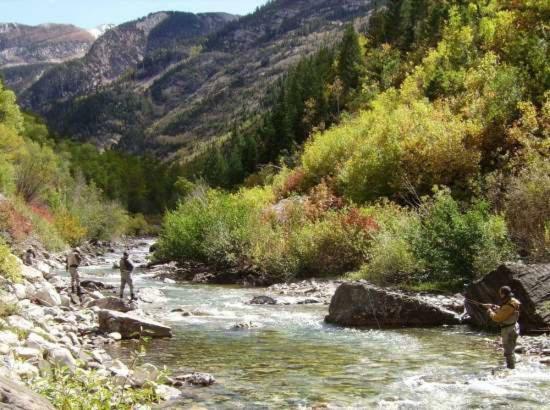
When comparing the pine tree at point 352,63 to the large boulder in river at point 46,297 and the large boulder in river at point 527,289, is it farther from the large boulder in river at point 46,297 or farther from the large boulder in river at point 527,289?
the large boulder in river at point 527,289

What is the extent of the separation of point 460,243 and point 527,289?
6744 millimetres

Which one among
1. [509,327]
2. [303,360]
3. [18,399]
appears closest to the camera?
[18,399]

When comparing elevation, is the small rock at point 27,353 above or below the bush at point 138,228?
above

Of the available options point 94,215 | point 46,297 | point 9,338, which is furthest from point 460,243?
point 94,215

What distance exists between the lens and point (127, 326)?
19.8 metres

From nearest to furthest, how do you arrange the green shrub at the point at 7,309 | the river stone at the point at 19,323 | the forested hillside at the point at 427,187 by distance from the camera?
the river stone at the point at 19,323 < the green shrub at the point at 7,309 < the forested hillside at the point at 427,187

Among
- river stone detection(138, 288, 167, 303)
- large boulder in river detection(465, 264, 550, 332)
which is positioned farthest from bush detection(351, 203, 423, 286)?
river stone detection(138, 288, 167, 303)

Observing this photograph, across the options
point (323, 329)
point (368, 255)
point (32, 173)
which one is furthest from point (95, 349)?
point (32, 173)

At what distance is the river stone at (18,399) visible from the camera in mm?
7109

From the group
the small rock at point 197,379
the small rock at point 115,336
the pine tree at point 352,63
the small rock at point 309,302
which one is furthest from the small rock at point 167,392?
the pine tree at point 352,63

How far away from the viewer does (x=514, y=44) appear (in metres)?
48.0

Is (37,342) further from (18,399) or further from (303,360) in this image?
(18,399)

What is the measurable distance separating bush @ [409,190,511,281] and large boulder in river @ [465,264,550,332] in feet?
16.4

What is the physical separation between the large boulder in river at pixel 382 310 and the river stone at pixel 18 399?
51.2ft
